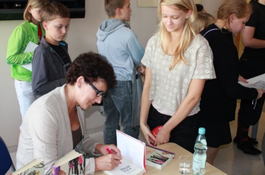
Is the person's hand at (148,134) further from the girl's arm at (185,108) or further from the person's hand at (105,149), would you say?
the person's hand at (105,149)

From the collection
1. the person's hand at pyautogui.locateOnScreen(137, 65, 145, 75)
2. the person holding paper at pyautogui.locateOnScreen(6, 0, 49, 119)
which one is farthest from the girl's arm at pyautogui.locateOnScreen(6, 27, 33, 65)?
the person's hand at pyautogui.locateOnScreen(137, 65, 145, 75)

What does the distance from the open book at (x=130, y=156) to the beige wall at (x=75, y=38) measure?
6.16ft

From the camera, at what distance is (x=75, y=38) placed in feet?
10.3

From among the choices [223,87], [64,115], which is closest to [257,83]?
[223,87]

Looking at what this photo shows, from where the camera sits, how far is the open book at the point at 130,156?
134cm

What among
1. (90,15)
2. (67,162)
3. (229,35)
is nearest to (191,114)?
(229,35)

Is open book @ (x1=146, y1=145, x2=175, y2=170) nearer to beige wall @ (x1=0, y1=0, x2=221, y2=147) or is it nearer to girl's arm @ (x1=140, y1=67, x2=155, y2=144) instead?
girl's arm @ (x1=140, y1=67, x2=155, y2=144)

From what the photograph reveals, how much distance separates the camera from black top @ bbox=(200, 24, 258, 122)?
1.78 m

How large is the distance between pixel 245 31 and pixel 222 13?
1065 mm

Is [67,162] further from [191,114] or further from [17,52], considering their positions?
[17,52]

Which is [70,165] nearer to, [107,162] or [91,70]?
[107,162]

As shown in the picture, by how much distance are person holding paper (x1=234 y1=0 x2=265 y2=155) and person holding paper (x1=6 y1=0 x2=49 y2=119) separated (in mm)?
1942

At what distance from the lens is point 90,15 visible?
125 inches

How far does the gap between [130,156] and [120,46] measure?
1161 millimetres
